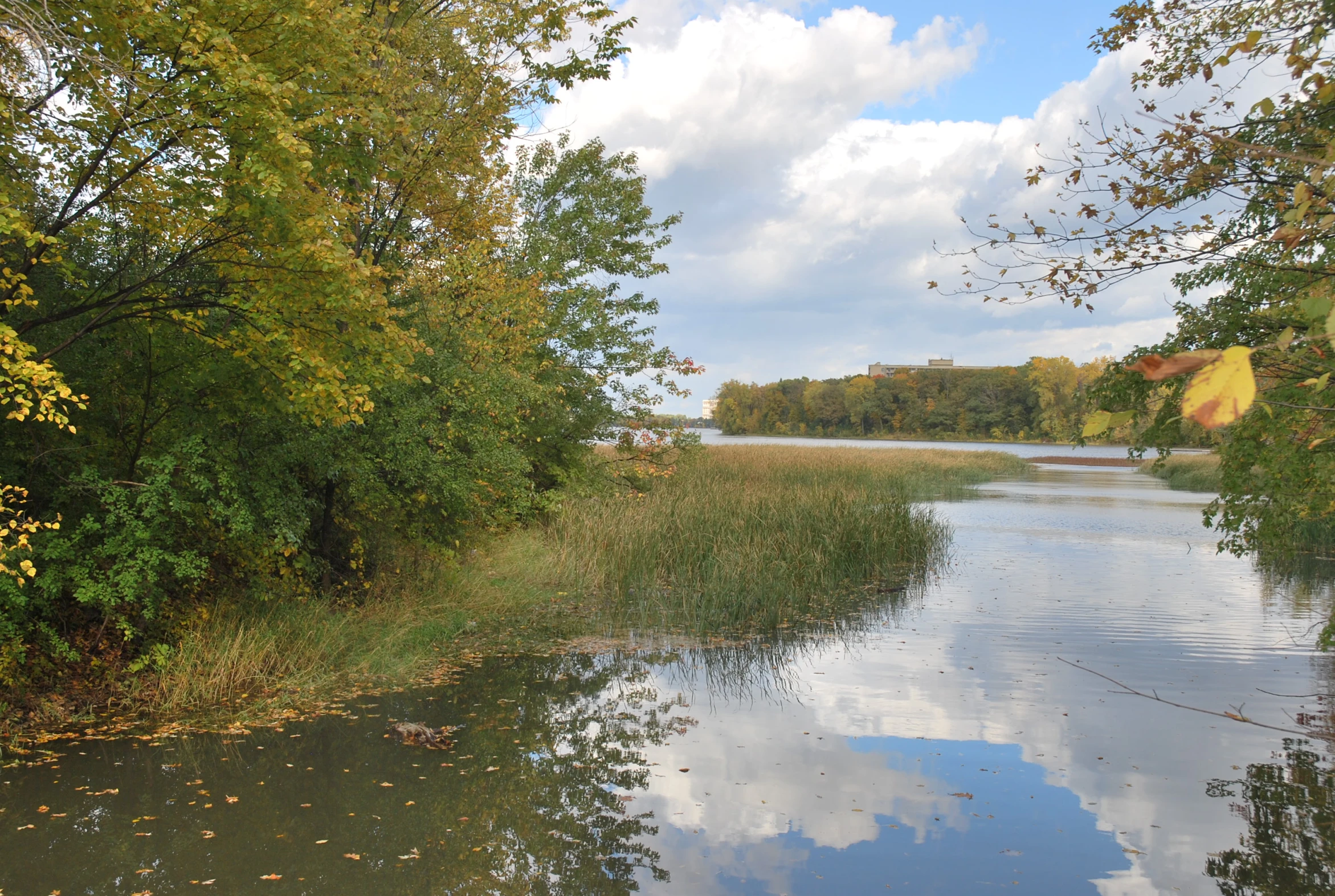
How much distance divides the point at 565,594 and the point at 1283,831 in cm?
828

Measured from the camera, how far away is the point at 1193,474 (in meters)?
34.3

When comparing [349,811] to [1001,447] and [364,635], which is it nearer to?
[364,635]

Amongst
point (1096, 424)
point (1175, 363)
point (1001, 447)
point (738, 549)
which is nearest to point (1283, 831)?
point (1096, 424)

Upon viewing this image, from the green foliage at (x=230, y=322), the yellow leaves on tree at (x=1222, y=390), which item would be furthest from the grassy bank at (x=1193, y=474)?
the yellow leaves on tree at (x=1222, y=390)

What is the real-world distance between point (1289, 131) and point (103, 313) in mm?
9045

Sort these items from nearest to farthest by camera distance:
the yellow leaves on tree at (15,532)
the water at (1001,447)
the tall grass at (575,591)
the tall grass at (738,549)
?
1. the yellow leaves on tree at (15,532)
2. the tall grass at (575,591)
3. the tall grass at (738,549)
4. the water at (1001,447)

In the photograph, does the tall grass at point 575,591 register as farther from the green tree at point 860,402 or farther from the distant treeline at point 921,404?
the green tree at point 860,402

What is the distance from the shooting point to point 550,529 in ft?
46.5

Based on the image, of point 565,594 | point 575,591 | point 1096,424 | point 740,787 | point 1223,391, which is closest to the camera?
point 1223,391

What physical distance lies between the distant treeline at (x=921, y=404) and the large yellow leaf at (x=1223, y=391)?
8324 cm

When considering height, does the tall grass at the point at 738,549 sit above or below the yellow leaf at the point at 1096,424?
below

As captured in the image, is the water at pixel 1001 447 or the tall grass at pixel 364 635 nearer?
the tall grass at pixel 364 635

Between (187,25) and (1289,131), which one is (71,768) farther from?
(1289,131)

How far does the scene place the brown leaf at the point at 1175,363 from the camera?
127 centimetres
